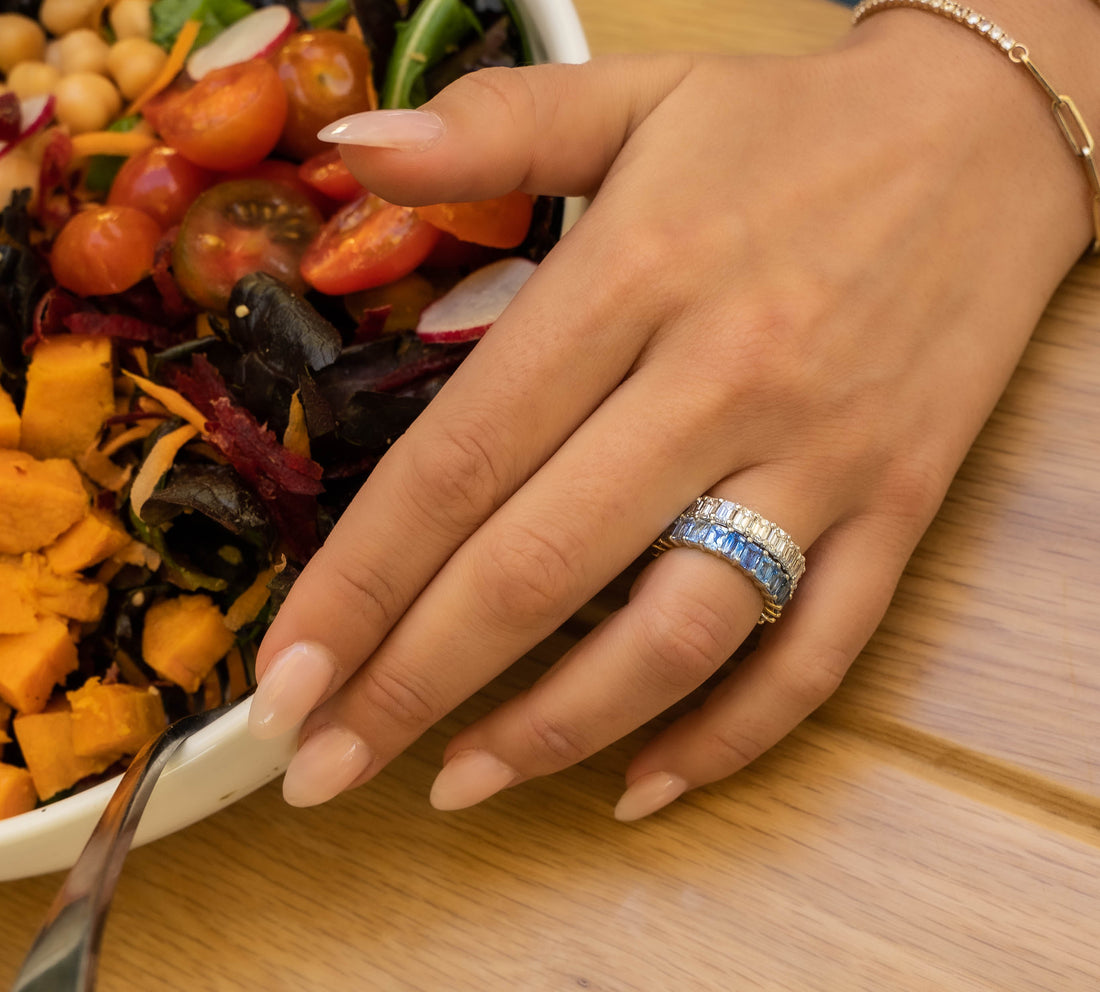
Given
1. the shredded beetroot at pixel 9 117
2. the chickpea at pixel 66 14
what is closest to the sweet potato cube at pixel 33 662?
the shredded beetroot at pixel 9 117

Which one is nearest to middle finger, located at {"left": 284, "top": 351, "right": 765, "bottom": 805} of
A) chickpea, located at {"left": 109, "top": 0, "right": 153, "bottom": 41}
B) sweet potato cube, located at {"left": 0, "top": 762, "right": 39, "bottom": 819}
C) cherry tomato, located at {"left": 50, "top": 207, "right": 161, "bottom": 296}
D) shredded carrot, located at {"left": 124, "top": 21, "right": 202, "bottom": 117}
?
sweet potato cube, located at {"left": 0, "top": 762, "right": 39, "bottom": 819}

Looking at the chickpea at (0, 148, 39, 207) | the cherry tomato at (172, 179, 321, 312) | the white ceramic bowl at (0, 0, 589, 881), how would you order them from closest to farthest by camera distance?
the white ceramic bowl at (0, 0, 589, 881)
the cherry tomato at (172, 179, 321, 312)
the chickpea at (0, 148, 39, 207)

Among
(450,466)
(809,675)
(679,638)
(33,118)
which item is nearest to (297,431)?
(450,466)

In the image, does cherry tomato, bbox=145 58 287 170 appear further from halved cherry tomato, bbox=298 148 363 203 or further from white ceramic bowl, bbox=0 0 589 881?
white ceramic bowl, bbox=0 0 589 881

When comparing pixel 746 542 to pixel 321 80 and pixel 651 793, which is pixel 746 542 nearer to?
pixel 651 793

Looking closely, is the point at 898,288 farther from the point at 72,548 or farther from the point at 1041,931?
the point at 72,548

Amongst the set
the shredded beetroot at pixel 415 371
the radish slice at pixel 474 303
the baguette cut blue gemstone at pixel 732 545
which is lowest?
the baguette cut blue gemstone at pixel 732 545

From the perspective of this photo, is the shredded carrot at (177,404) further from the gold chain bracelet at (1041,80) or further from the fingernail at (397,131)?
the gold chain bracelet at (1041,80)
